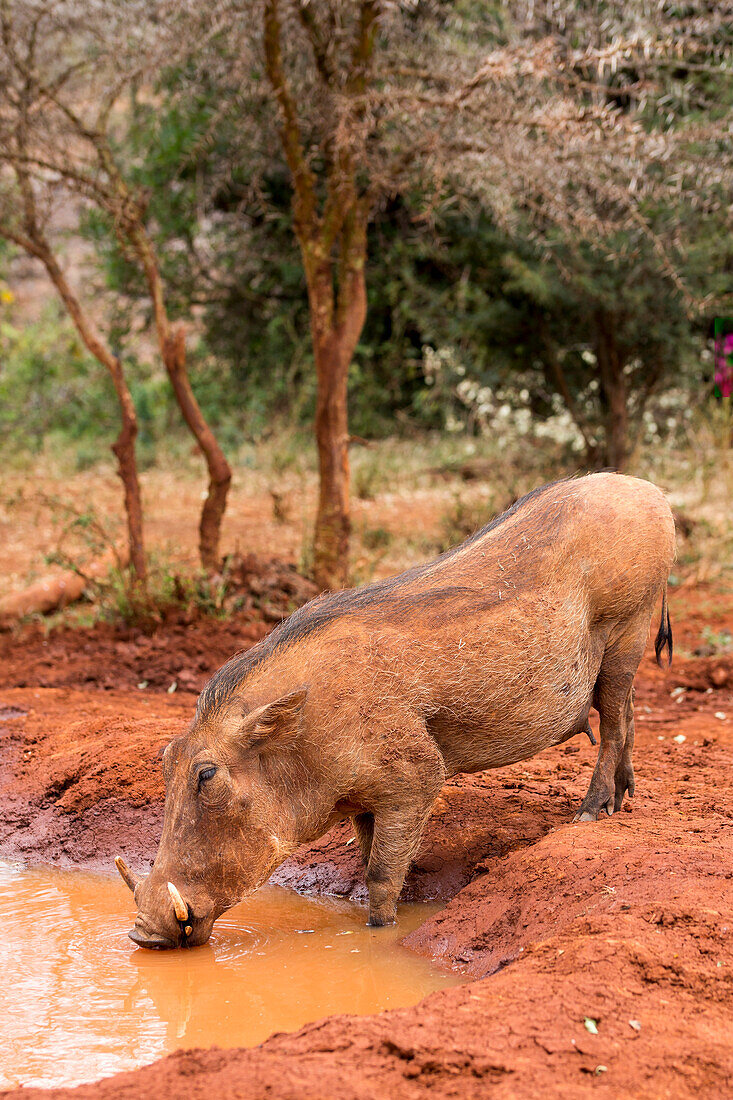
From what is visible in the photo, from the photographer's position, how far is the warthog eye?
10.2 ft

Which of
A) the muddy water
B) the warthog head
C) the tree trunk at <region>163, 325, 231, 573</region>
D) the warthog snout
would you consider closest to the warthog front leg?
the muddy water

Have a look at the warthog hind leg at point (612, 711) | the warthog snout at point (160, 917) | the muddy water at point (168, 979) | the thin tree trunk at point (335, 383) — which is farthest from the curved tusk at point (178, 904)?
the thin tree trunk at point (335, 383)

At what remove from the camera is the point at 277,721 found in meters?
3.14

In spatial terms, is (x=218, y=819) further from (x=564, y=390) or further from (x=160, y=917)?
(x=564, y=390)

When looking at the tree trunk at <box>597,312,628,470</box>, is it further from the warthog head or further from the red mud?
the warthog head

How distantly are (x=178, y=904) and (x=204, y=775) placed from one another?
0.36m

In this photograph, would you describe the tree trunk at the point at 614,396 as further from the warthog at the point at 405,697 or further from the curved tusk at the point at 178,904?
the curved tusk at the point at 178,904

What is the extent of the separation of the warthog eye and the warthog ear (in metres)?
0.14

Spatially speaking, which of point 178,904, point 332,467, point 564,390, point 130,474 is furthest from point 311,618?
point 564,390

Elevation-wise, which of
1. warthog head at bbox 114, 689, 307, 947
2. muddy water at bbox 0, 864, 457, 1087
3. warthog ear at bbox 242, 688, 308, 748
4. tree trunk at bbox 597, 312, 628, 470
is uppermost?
tree trunk at bbox 597, 312, 628, 470

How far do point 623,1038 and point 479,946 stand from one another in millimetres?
1033

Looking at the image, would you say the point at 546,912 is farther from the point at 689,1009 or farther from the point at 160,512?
the point at 160,512

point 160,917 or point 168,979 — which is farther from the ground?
point 160,917

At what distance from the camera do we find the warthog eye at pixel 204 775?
3.10 m
